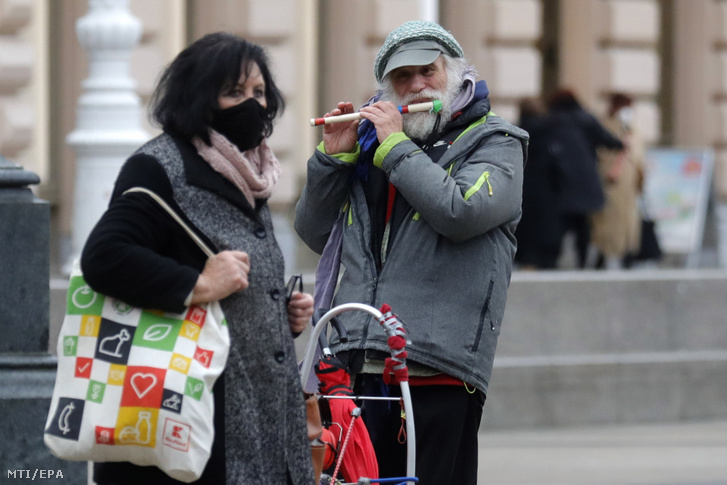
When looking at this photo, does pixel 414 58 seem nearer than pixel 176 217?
No

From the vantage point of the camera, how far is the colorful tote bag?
124 inches

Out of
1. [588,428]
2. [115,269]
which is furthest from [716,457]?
[115,269]

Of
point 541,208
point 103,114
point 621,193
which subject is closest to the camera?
point 103,114

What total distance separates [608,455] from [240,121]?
5185 millimetres

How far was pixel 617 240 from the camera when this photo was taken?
11.7m

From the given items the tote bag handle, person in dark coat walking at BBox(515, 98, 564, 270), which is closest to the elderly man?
the tote bag handle

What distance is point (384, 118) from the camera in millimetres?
4102

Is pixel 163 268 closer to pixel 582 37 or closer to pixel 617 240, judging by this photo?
pixel 617 240

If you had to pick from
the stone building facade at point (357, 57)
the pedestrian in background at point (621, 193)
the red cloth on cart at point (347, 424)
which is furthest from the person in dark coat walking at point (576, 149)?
the red cloth on cart at point (347, 424)

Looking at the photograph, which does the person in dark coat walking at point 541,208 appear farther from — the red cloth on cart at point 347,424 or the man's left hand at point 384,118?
the red cloth on cart at point 347,424

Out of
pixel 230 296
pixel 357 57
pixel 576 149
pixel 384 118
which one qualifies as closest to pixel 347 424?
pixel 230 296

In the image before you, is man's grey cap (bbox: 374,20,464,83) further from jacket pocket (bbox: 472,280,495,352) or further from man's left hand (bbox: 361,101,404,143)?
jacket pocket (bbox: 472,280,495,352)

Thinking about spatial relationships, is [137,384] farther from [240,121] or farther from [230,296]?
[240,121]

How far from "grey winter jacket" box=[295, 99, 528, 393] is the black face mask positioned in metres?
0.67
